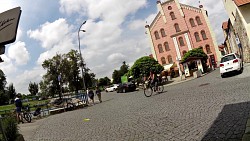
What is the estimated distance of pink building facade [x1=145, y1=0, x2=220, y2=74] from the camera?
50.7 metres

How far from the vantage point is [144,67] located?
112ft

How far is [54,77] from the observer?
4800 cm

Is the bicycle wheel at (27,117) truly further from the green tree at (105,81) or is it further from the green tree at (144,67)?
the green tree at (105,81)

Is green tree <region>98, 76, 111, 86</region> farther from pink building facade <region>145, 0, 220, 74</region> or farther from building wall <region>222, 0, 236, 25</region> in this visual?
building wall <region>222, 0, 236, 25</region>

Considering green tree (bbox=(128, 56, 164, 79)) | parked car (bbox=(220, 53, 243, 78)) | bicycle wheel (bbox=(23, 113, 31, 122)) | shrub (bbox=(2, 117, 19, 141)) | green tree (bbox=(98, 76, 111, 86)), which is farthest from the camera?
green tree (bbox=(98, 76, 111, 86))

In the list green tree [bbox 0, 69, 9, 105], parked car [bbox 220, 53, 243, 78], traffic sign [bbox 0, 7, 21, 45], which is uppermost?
green tree [bbox 0, 69, 9, 105]

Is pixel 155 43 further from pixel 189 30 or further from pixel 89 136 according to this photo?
pixel 89 136

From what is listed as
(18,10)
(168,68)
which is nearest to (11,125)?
(18,10)

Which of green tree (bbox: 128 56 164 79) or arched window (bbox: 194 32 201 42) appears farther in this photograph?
arched window (bbox: 194 32 201 42)

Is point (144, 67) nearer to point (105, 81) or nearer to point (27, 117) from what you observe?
point (27, 117)

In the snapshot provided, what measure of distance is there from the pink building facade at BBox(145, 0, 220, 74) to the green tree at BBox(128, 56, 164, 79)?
1748cm

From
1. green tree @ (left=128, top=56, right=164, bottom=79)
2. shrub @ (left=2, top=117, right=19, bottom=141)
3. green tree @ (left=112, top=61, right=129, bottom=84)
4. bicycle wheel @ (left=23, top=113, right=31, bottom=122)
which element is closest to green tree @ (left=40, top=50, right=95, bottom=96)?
green tree @ (left=128, top=56, right=164, bottom=79)

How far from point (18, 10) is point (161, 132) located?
4.19 metres

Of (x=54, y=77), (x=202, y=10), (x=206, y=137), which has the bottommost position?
(x=206, y=137)
